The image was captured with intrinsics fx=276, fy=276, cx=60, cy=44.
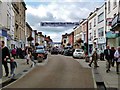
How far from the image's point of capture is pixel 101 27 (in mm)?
48875

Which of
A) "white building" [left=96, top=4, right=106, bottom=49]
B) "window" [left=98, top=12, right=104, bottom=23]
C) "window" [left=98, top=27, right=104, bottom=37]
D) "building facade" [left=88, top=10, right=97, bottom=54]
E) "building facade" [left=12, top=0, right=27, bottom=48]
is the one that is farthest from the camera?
"building facade" [left=88, top=10, right=97, bottom=54]

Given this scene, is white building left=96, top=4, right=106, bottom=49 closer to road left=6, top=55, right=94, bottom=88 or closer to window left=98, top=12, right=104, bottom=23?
window left=98, top=12, right=104, bottom=23

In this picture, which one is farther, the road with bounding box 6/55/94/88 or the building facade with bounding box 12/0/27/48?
the building facade with bounding box 12/0/27/48

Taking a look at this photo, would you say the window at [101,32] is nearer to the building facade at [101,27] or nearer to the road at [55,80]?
the building facade at [101,27]

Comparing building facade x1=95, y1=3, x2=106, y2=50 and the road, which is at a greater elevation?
building facade x1=95, y1=3, x2=106, y2=50

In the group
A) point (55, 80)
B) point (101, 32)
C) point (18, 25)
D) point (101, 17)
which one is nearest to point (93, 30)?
point (101, 17)

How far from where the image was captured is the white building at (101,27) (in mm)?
45938

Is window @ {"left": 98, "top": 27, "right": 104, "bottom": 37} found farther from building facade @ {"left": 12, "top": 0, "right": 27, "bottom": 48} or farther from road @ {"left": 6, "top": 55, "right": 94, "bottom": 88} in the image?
road @ {"left": 6, "top": 55, "right": 94, "bottom": 88}

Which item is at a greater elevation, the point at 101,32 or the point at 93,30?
the point at 93,30

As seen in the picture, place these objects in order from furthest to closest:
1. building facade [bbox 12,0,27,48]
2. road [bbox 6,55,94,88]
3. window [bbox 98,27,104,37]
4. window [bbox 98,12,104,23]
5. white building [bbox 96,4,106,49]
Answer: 1. building facade [bbox 12,0,27,48]
2. window [bbox 98,12,104,23]
3. window [bbox 98,27,104,37]
4. white building [bbox 96,4,106,49]
5. road [bbox 6,55,94,88]

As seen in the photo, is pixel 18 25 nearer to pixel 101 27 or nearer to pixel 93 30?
pixel 93 30

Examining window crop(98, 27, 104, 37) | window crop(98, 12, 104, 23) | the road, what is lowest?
the road

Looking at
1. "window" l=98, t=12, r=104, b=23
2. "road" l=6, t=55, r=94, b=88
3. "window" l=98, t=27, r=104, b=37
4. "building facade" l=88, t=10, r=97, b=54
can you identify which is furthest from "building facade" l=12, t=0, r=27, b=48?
"road" l=6, t=55, r=94, b=88

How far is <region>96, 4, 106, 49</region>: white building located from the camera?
4594 cm
